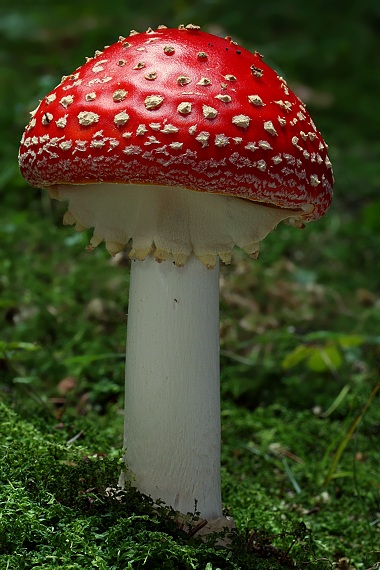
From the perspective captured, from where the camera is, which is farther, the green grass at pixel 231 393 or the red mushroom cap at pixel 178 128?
the green grass at pixel 231 393

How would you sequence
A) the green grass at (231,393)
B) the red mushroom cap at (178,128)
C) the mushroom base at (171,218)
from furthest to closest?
the mushroom base at (171,218), the green grass at (231,393), the red mushroom cap at (178,128)

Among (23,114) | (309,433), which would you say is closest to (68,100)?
(309,433)

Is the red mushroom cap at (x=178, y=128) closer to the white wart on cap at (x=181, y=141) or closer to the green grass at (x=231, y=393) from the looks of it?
the white wart on cap at (x=181, y=141)

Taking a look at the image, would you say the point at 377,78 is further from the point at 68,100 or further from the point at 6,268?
the point at 68,100

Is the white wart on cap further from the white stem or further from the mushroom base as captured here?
the white stem

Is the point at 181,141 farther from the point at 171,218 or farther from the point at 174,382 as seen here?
the point at 174,382

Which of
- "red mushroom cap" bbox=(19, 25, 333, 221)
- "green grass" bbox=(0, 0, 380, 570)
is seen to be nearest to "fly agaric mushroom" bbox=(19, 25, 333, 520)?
"red mushroom cap" bbox=(19, 25, 333, 221)

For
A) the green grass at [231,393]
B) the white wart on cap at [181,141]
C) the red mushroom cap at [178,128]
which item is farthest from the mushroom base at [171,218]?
the green grass at [231,393]
